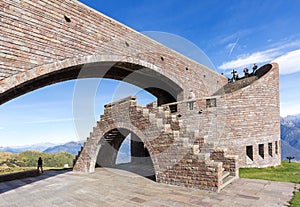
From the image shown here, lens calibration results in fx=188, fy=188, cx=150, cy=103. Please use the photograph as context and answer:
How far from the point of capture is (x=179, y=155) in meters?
5.96

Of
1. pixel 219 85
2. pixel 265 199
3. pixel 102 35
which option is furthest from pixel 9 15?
pixel 219 85

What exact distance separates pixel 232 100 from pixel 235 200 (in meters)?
6.40

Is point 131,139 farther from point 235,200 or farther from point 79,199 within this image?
point 235,200

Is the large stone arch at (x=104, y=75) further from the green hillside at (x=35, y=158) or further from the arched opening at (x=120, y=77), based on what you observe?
the green hillside at (x=35, y=158)

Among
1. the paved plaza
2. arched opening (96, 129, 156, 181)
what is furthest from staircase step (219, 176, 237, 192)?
arched opening (96, 129, 156, 181)

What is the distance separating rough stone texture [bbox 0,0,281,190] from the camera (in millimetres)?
5738

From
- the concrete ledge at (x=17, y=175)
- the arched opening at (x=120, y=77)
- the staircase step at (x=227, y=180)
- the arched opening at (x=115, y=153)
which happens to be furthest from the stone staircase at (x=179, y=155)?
the concrete ledge at (x=17, y=175)

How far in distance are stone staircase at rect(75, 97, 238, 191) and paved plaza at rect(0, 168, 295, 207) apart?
296 mm

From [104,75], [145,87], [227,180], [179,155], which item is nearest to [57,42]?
[104,75]

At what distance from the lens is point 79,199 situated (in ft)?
16.8

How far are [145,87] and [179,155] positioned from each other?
8.72 metres

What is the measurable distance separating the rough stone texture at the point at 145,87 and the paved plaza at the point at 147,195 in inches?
20.5

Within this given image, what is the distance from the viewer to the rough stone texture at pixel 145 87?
5738 millimetres

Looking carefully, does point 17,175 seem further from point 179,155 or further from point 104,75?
point 179,155
